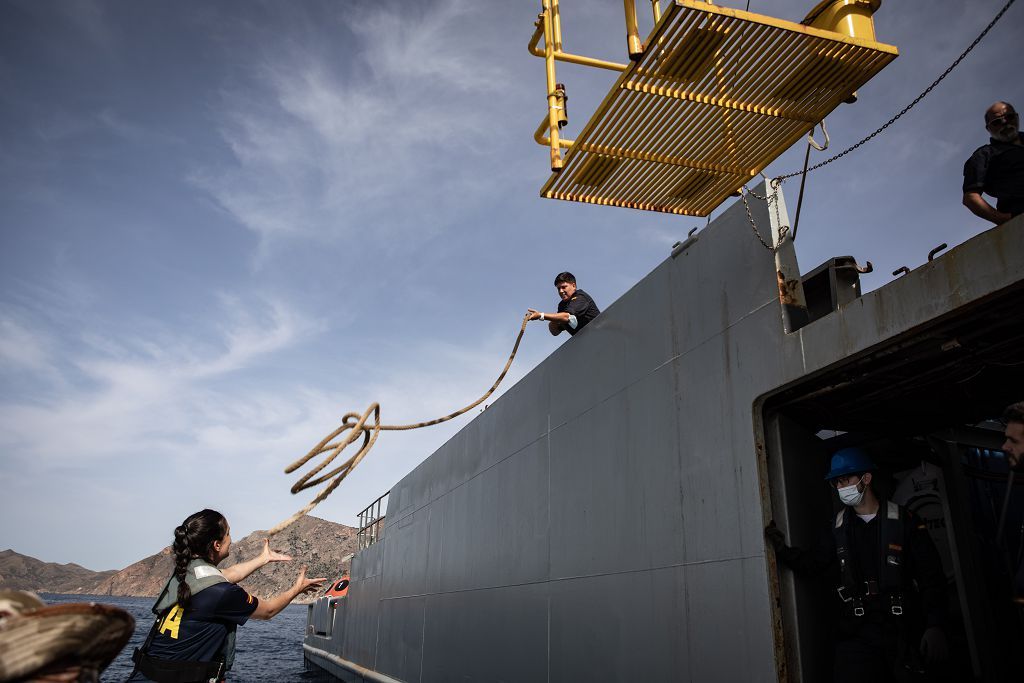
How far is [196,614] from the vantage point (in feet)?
9.86

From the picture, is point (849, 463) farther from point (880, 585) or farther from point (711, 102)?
point (711, 102)

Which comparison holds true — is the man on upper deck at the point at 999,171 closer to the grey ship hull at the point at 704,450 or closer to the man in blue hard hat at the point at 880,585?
the grey ship hull at the point at 704,450

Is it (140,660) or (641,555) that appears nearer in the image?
(140,660)

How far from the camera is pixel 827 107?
13.6 ft

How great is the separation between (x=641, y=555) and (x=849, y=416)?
5.65 ft

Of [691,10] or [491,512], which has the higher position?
[691,10]

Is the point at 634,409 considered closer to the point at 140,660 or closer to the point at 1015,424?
the point at 1015,424

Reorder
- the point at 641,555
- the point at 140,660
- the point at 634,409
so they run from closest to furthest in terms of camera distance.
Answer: the point at 140,660
the point at 641,555
the point at 634,409

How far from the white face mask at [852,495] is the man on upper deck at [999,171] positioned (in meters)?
1.64

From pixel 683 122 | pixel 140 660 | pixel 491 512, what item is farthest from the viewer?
pixel 491 512

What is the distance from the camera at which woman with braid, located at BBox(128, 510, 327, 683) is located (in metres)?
2.95

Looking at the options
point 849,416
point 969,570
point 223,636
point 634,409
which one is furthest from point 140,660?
point 969,570

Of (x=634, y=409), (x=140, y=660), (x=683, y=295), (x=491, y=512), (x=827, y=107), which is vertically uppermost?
(x=827, y=107)

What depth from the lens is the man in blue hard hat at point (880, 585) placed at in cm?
333
